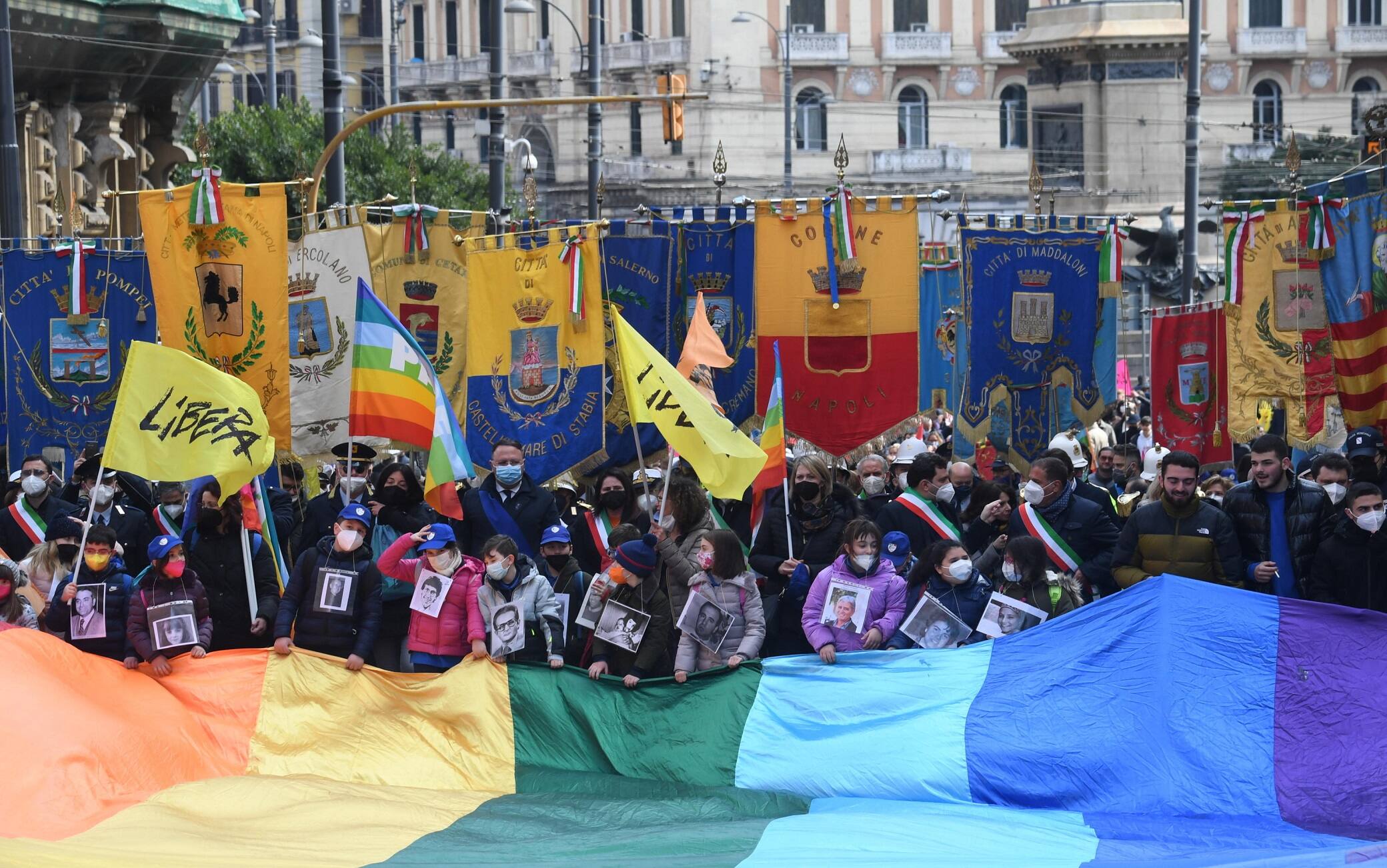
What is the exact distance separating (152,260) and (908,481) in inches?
238

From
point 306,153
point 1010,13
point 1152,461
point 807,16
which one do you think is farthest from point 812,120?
point 1152,461

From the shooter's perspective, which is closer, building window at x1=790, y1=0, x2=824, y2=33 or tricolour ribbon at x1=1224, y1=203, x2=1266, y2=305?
tricolour ribbon at x1=1224, y1=203, x2=1266, y2=305

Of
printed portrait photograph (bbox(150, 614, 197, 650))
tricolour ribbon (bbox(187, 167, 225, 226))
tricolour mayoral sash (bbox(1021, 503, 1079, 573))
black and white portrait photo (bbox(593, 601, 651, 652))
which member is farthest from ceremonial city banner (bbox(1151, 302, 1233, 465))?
printed portrait photograph (bbox(150, 614, 197, 650))

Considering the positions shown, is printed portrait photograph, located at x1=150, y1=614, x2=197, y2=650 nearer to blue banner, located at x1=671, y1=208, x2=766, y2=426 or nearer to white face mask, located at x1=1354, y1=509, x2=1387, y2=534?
blue banner, located at x1=671, y1=208, x2=766, y2=426

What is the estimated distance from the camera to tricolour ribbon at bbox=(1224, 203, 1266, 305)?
Result: 1366cm

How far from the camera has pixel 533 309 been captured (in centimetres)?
1472

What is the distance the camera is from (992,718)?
32.4ft

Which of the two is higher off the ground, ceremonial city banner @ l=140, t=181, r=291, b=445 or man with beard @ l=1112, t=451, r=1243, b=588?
ceremonial city banner @ l=140, t=181, r=291, b=445

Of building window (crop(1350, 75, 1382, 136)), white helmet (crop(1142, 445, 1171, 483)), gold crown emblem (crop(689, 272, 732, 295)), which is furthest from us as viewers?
building window (crop(1350, 75, 1382, 136))

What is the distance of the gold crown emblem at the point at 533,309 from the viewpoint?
1469cm

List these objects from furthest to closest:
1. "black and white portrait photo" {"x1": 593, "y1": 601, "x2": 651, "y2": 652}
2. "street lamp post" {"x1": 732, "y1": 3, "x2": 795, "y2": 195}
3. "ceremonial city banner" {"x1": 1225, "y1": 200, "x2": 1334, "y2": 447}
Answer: "street lamp post" {"x1": 732, "y1": 3, "x2": 795, "y2": 195} < "ceremonial city banner" {"x1": 1225, "y1": 200, "x2": 1334, "y2": 447} < "black and white portrait photo" {"x1": 593, "y1": 601, "x2": 651, "y2": 652}

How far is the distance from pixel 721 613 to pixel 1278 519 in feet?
10.1

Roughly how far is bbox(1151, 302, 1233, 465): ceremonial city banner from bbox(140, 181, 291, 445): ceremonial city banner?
670 cm

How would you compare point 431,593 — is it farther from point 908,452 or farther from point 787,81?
point 787,81
